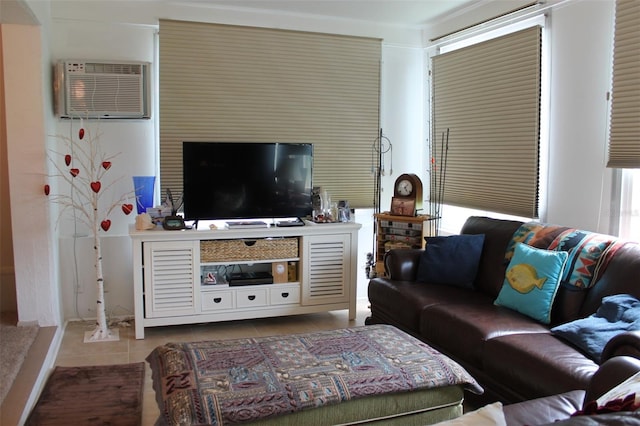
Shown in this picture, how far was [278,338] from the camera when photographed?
273 cm

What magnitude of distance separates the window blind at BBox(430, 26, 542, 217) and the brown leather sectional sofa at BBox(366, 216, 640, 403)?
436mm

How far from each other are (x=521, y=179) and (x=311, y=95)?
1950mm

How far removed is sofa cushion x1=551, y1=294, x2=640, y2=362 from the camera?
2.50m

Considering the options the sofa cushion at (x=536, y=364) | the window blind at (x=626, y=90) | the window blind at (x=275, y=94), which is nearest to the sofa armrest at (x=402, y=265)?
the sofa cushion at (x=536, y=364)

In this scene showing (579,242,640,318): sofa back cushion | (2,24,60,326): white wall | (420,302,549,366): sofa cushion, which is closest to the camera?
(579,242,640,318): sofa back cushion

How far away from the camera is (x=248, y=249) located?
4297 millimetres

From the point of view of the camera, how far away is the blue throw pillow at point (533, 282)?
3.06 meters

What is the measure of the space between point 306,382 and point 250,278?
223cm

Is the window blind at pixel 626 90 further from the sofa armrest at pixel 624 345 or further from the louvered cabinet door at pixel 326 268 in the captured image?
the louvered cabinet door at pixel 326 268

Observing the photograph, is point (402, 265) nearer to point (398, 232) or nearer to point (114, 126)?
point (398, 232)

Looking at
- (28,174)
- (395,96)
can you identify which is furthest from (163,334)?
(395,96)

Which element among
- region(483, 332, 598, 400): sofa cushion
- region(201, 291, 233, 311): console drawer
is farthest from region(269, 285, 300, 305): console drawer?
region(483, 332, 598, 400): sofa cushion

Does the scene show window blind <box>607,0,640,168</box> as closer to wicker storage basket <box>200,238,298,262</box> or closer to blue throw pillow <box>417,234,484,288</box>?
blue throw pillow <box>417,234,484,288</box>

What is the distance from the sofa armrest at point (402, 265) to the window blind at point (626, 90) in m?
1.40
